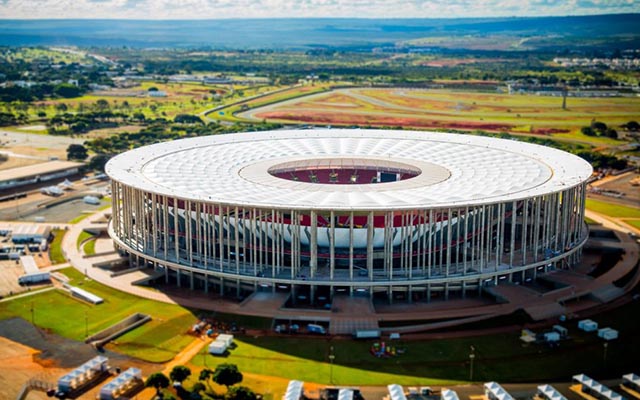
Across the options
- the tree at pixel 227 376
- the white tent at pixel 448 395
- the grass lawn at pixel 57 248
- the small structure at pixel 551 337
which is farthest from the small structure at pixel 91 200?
the white tent at pixel 448 395

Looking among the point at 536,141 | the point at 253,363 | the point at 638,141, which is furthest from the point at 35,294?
the point at 638,141

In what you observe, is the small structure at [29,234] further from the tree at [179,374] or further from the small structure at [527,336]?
the small structure at [527,336]

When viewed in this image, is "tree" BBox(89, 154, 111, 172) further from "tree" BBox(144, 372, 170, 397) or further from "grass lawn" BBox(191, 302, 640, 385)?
"tree" BBox(144, 372, 170, 397)

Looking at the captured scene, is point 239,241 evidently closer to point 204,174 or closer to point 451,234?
point 204,174

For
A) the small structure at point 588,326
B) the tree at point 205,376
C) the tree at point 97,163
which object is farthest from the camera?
the tree at point 97,163

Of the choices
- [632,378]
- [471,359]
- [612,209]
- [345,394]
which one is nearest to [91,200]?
[345,394]
